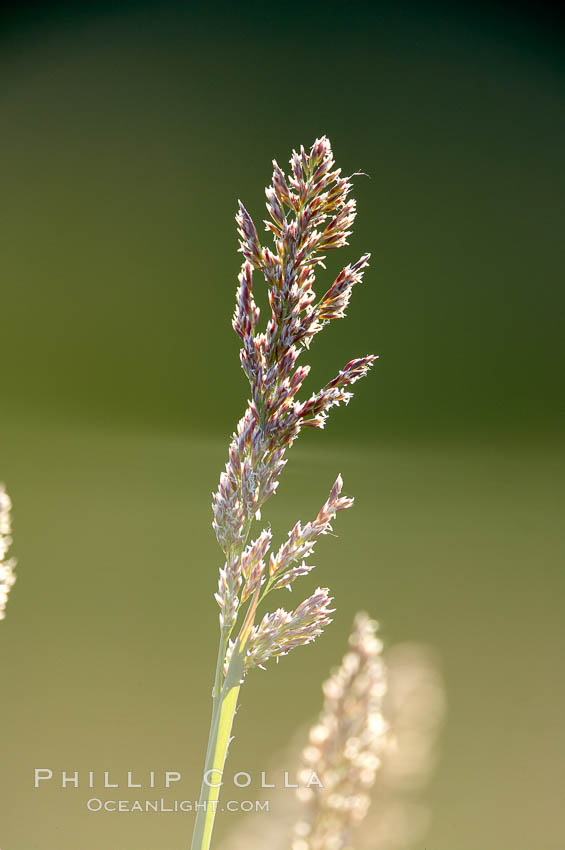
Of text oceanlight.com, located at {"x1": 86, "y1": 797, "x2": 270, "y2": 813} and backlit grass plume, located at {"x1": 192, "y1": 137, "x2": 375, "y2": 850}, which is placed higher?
backlit grass plume, located at {"x1": 192, "y1": 137, "x2": 375, "y2": 850}

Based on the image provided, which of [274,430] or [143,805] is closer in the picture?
[274,430]

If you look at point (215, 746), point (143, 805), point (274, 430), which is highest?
point (274, 430)

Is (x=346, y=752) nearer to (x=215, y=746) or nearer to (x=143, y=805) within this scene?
(x=215, y=746)

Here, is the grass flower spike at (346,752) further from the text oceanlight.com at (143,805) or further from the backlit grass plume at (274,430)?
the text oceanlight.com at (143,805)

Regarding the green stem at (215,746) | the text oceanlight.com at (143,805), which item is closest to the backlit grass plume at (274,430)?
the green stem at (215,746)

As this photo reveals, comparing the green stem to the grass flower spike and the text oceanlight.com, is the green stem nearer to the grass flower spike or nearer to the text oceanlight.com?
the grass flower spike

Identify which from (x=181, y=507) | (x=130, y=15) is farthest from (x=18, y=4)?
(x=181, y=507)

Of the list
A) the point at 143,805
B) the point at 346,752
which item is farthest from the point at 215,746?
the point at 143,805

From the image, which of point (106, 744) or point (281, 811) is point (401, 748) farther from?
point (106, 744)

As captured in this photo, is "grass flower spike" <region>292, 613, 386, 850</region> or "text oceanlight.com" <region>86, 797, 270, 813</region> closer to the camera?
"grass flower spike" <region>292, 613, 386, 850</region>

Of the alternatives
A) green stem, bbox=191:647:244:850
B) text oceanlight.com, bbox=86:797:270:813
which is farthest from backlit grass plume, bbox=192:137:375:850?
text oceanlight.com, bbox=86:797:270:813

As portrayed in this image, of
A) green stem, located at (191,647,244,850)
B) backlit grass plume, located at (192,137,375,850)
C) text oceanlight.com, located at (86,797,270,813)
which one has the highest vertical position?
backlit grass plume, located at (192,137,375,850)
